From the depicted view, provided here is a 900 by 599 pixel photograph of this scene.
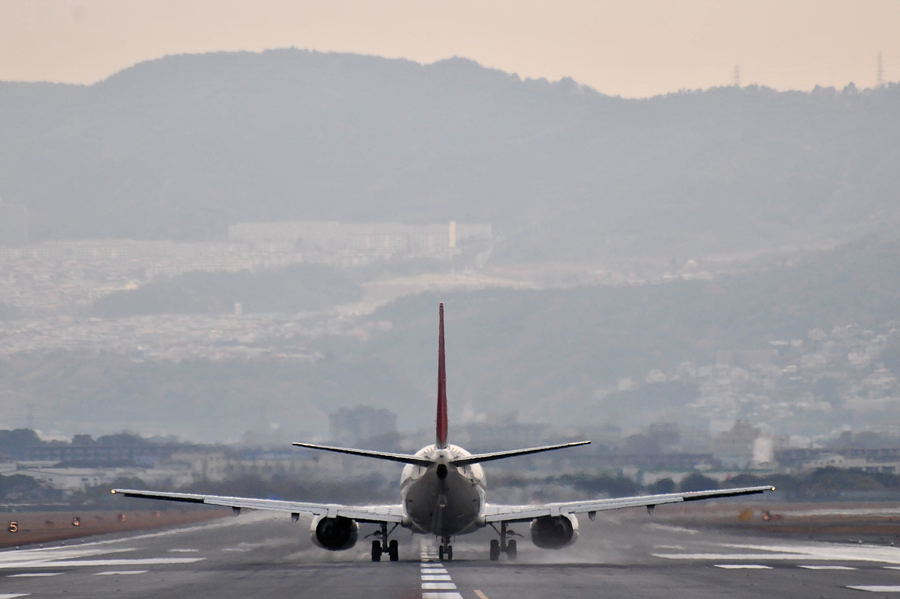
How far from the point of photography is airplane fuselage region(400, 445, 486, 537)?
216ft

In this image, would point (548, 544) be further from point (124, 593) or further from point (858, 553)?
point (124, 593)

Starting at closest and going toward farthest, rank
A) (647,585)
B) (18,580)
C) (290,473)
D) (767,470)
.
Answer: (647,585) < (18,580) < (290,473) < (767,470)

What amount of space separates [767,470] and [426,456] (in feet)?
417

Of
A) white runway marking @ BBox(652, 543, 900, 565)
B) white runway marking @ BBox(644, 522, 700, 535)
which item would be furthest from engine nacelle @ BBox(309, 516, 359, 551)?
white runway marking @ BBox(644, 522, 700, 535)

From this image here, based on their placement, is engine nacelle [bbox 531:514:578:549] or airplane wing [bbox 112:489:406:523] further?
engine nacelle [bbox 531:514:578:549]

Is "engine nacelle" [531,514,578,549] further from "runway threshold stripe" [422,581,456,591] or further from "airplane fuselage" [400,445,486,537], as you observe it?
"runway threshold stripe" [422,581,456,591]

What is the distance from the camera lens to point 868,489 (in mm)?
166375

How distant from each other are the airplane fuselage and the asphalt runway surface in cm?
142

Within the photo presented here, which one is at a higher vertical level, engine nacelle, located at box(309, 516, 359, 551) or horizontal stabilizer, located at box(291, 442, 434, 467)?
horizontal stabilizer, located at box(291, 442, 434, 467)

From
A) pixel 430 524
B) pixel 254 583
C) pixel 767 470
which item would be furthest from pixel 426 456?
pixel 767 470

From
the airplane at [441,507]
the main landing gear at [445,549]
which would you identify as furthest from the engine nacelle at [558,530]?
the main landing gear at [445,549]

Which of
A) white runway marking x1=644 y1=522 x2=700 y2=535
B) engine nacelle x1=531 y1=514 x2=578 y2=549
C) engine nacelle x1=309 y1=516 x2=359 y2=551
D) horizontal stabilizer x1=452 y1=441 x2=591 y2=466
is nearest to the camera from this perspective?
horizontal stabilizer x1=452 y1=441 x2=591 y2=466

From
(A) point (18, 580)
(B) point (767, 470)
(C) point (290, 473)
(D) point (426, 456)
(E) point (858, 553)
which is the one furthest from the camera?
(B) point (767, 470)

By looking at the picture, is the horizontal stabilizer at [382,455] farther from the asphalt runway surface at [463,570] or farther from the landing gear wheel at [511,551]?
the landing gear wheel at [511,551]
